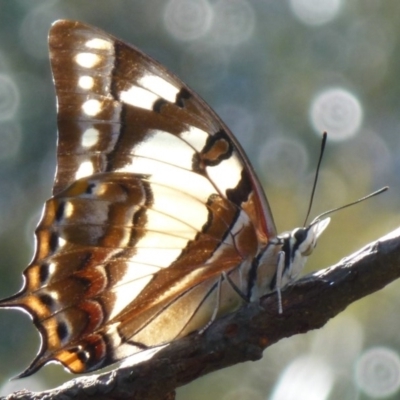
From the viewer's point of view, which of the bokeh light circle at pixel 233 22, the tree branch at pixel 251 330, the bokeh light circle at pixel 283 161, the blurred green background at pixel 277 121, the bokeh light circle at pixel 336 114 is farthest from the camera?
the bokeh light circle at pixel 233 22

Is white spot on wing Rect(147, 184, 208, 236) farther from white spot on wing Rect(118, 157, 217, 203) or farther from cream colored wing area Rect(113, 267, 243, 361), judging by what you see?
cream colored wing area Rect(113, 267, 243, 361)

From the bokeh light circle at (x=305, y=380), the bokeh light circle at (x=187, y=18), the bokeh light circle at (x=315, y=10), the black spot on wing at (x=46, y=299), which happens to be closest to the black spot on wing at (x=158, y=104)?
the black spot on wing at (x=46, y=299)

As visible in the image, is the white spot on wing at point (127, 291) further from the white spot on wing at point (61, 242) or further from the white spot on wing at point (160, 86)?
the white spot on wing at point (160, 86)

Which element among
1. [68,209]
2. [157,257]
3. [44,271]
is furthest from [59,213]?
[157,257]

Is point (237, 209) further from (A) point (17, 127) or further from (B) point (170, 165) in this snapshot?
(A) point (17, 127)

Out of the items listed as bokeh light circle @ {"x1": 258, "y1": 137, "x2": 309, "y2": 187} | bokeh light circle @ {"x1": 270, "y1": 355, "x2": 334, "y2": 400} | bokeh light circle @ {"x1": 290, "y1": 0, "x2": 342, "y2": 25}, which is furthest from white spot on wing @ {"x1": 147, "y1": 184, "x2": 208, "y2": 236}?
bokeh light circle @ {"x1": 290, "y1": 0, "x2": 342, "y2": 25}
